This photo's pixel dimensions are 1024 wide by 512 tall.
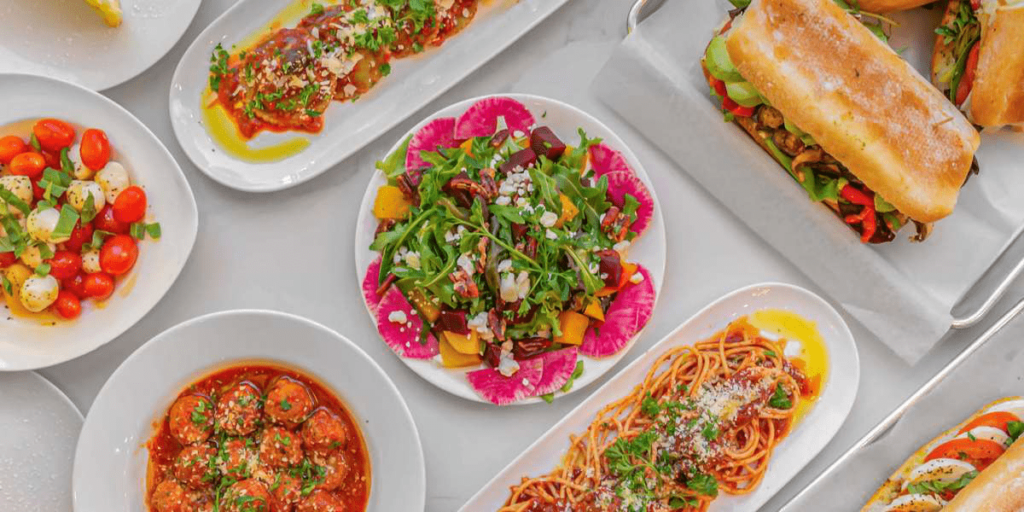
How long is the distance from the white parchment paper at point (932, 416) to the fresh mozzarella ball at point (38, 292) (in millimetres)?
3147

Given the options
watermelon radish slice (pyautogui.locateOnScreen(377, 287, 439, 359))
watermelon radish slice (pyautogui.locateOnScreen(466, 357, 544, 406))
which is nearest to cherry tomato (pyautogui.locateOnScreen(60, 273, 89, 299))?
watermelon radish slice (pyautogui.locateOnScreen(377, 287, 439, 359))

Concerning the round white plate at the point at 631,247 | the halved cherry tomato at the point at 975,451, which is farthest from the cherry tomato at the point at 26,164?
the halved cherry tomato at the point at 975,451

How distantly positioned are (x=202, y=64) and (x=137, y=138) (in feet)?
1.34

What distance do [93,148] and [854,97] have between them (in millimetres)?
3049

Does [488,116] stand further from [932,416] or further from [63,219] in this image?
[932,416]

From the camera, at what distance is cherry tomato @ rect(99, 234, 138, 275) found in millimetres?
3219

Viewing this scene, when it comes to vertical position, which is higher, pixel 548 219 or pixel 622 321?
pixel 548 219

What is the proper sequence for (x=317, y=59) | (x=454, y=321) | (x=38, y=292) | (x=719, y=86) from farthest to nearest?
(x=719, y=86), (x=317, y=59), (x=454, y=321), (x=38, y=292)

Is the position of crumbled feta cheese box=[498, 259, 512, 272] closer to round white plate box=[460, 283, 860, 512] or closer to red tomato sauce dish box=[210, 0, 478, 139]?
round white plate box=[460, 283, 860, 512]

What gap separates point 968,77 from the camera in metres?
3.42

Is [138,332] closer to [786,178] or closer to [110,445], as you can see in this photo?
[110,445]

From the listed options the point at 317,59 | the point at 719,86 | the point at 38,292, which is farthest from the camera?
the point at 719,86

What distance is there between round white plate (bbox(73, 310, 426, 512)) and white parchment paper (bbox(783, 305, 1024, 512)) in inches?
66.4

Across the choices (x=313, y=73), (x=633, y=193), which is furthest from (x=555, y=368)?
(x=313, y=73)
